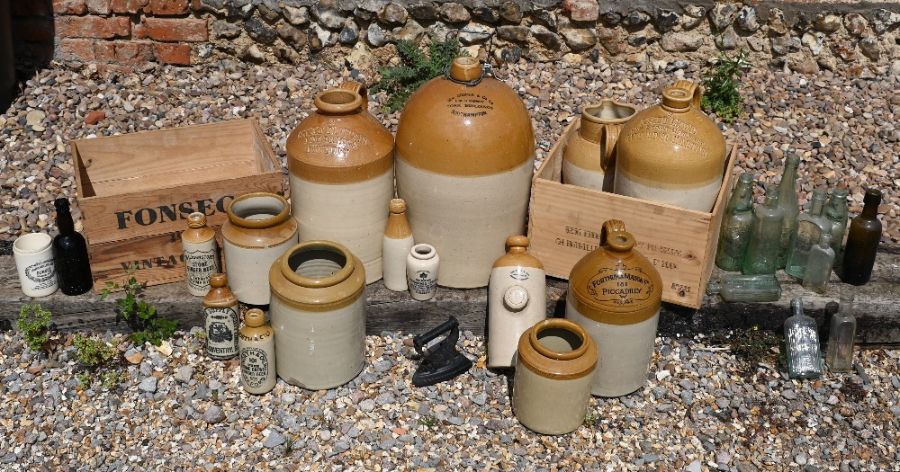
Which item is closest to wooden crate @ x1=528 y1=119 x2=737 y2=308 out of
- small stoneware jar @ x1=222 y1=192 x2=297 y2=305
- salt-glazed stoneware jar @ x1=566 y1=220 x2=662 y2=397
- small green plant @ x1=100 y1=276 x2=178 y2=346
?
salt-glazed stoneware jar @ x1=566 y1=220 x2=662 y2=397

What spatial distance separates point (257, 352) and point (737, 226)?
2.05m

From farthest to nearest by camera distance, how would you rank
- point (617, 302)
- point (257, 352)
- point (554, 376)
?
point (257, 352) → point (617, 302) → point (554, 376)

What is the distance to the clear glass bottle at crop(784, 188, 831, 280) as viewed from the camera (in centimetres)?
413

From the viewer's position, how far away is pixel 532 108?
18.4 feet

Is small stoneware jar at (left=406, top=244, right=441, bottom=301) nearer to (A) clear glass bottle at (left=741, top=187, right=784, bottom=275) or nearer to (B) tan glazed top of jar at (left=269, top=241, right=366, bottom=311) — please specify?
(B) tan glazed top of jar at (left=269, top=241, right=366, bottom=311)

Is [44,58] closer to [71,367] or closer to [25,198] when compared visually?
[25,198]

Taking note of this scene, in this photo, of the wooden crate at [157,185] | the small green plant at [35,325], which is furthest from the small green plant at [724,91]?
the small green plant at [35,325]

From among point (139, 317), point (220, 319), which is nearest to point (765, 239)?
point (220, 319)

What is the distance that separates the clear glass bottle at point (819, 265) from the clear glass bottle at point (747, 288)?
0.14 metres

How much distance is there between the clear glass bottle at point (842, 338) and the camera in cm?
397

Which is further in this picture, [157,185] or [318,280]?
[157,185]

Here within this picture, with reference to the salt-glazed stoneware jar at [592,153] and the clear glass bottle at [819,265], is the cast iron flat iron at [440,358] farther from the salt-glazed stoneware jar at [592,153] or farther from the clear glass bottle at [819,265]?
the clear glass bottle at [819,265]

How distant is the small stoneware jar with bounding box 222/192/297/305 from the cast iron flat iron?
25.4 inches

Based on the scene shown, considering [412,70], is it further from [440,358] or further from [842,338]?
[842,338]
